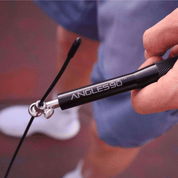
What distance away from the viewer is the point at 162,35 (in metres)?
0.25

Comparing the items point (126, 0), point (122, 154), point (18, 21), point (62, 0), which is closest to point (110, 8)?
point (126, 0)

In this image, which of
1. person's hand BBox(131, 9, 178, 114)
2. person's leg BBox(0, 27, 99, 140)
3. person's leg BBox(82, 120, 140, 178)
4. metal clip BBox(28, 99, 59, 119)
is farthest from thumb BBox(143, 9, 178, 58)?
person's leg BBox(0, 27, 99, 140)

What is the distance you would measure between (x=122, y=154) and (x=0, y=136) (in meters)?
0.42

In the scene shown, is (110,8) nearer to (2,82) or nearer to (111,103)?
(111,103)

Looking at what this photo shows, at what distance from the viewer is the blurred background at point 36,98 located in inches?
23.3

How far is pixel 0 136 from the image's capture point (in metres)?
0.63

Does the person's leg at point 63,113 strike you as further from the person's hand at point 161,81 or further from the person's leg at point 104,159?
the person's hand at point 161,81

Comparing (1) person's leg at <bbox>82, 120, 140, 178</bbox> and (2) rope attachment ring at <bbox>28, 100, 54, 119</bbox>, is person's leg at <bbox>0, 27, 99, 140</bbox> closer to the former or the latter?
(1) person's leg at <bbox>82, 120, 140, 178</bbox>

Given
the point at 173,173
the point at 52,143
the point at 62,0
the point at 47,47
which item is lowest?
the point at 173,173

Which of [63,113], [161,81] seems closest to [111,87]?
[161,81]

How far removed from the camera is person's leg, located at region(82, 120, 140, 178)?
466 mm

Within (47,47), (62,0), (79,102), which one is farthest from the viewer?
(47,47)

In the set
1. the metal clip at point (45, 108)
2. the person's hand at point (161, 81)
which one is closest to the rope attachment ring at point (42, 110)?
the metal clip at point (45, 108)

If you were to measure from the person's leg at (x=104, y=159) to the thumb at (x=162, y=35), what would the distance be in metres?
0.26
